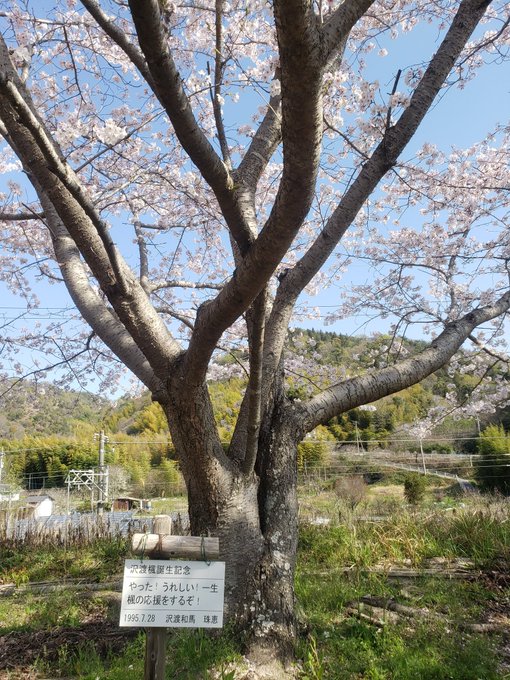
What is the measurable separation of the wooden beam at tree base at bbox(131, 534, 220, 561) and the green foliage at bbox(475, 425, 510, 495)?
41.5 ft

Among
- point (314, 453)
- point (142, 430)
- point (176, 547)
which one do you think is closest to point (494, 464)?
point (314, 453)

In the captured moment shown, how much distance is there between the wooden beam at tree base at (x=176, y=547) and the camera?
78.7 inches

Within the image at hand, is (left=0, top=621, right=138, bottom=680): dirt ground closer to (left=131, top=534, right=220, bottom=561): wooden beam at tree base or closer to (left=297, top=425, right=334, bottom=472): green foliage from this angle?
(left=131, top=534, right=220, bottom=561): wooden beam at tree base

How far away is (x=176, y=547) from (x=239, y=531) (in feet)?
2.55

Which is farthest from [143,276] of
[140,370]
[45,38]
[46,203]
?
[45,38]

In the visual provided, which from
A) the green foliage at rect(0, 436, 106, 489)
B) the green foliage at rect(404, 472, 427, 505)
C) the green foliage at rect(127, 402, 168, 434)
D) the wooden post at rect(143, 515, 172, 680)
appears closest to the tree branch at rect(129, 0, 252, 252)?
the wooden post at rect(143, 515, 172, 680)

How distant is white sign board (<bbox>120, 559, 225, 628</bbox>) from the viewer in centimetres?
189

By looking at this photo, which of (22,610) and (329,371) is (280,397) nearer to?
(22,610)

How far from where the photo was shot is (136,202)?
5.62 metres

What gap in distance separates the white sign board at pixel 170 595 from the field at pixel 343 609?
0.51 metres

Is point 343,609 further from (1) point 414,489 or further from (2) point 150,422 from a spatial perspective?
(2) point 150,422

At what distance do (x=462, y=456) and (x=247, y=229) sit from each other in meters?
17.6

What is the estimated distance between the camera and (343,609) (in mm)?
3299

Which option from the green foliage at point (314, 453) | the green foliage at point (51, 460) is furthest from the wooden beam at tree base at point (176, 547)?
the green foliage at point (51, 460)
